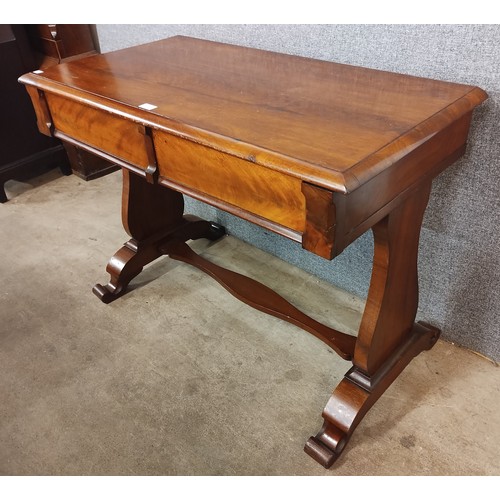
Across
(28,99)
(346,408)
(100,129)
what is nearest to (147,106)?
(100,129)

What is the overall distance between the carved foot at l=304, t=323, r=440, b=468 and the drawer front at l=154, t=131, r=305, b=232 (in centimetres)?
48

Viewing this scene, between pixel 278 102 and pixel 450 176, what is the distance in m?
0.45

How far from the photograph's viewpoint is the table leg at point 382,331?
994mm

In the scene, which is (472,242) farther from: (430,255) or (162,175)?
(162,175)

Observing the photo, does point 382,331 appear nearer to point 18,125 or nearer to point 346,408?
point 346,408

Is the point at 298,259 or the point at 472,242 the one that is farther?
the point at 298,259

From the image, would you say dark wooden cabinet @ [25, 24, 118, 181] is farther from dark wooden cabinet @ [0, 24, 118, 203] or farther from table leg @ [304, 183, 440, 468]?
table leg @ [304, 183, 440, 468]

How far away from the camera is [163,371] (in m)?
1.34

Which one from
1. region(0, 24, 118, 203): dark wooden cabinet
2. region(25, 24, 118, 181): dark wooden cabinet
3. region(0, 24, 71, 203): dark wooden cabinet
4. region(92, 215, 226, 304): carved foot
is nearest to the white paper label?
region(92, 215, 226, 304): carved foot

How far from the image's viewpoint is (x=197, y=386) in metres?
1.29

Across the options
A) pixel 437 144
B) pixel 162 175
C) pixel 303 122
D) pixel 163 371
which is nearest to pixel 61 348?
pixel 163 371

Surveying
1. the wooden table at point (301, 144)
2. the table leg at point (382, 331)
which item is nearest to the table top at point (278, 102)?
the wooden table at point (301, 144)

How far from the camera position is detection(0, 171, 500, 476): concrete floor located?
1.13 m
